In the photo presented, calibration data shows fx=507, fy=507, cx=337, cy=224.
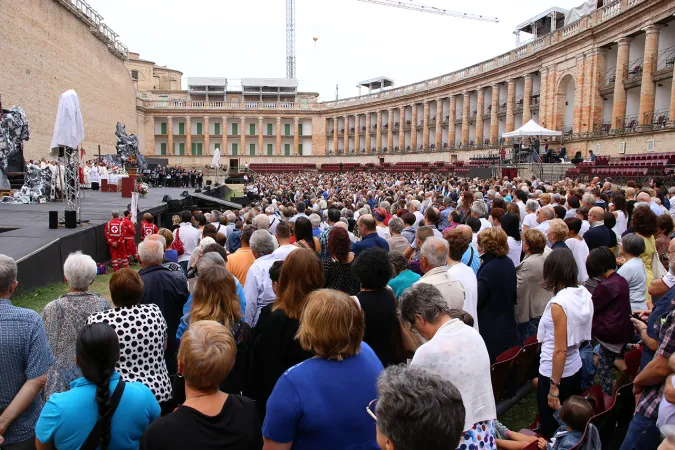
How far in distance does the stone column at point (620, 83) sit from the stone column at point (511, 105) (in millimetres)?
12239

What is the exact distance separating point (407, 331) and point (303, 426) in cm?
159

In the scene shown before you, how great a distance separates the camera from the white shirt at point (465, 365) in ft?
8.84

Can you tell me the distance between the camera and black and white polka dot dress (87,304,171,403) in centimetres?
340

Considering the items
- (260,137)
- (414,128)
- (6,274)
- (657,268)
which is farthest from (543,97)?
(260,137)

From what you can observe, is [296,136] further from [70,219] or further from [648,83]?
[70,219]

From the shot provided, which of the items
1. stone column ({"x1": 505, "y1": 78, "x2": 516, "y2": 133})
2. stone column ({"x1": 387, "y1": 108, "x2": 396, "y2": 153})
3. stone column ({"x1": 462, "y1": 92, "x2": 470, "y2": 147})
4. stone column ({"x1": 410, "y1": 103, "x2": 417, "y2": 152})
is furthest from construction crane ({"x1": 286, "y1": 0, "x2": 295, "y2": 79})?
stone column ({"x1": 505, "y1": 78, "x2": 516, "y2": 133})

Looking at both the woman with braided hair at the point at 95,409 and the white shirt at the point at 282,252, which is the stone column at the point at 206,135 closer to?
the white shirt at the point at 282,252

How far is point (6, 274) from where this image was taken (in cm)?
330

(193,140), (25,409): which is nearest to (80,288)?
(25,409)

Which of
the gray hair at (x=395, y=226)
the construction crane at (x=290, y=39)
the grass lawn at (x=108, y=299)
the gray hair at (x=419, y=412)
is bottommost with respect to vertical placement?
the grass lawn at (x=108, y=299)

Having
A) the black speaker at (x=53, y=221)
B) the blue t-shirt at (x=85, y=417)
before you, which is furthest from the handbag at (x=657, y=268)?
the black speaker at (x=53, y=221)

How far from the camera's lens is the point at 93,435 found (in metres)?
2.58

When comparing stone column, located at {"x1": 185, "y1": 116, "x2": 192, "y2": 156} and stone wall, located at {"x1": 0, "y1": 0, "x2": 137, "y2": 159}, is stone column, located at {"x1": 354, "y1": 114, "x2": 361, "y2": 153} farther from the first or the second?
stone wall, located at {"x1": 0, "y1": 0, "x2": 137, "y2": 159}

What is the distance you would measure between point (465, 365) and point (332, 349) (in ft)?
2.44
